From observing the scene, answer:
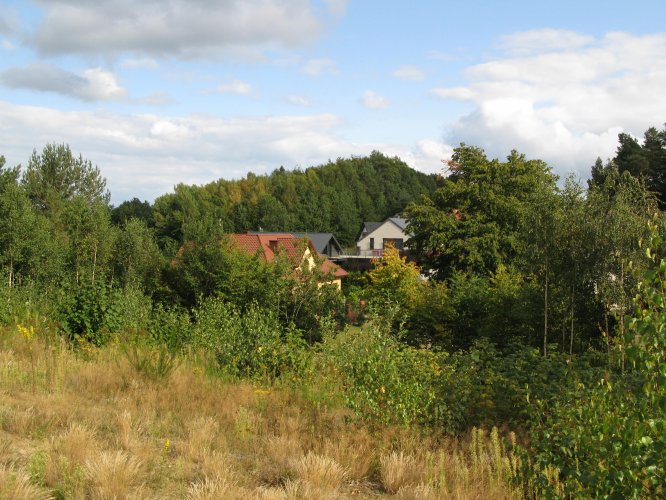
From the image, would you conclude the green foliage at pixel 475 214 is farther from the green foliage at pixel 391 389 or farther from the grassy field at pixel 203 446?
the grassy field at pixel 203 446

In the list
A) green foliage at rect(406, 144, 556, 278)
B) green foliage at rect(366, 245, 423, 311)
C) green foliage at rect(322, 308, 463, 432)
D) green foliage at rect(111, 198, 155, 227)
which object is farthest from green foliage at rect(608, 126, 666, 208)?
Result: green foliage at rect(111, 198, 155, 227)

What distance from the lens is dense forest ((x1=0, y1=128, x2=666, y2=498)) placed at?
3684 millimetres

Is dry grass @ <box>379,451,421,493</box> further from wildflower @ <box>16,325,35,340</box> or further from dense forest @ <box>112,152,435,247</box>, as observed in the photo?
dense forest @ <box>112,152,435,247</box>

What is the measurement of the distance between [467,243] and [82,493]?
85.2 feet

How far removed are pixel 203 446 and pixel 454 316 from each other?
17.5m

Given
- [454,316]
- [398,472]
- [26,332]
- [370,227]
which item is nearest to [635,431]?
[398,472]

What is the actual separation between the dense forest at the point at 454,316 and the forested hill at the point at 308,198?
4291 cm

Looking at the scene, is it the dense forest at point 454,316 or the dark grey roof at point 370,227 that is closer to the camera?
the dense forest at point 454,316

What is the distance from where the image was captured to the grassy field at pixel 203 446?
407cm

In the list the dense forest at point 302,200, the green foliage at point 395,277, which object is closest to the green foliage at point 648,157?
the green foliage at point 395,277

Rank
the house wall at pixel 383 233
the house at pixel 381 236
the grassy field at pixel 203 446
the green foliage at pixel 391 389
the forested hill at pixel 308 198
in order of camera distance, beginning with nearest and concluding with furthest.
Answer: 1. the grassy field at pixel 203 446
2. the green foliage at pixel 391 389
3. the house at pixel 381 236
4. the house wall at pixel 383 233
5. the forested hill at pixel 308 198

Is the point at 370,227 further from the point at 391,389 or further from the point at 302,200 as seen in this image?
the point at 391,389

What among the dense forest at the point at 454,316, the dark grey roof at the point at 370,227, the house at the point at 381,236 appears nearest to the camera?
the dense forest at the point at 454,316

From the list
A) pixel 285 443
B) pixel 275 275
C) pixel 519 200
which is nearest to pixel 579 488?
pixel 285 443
